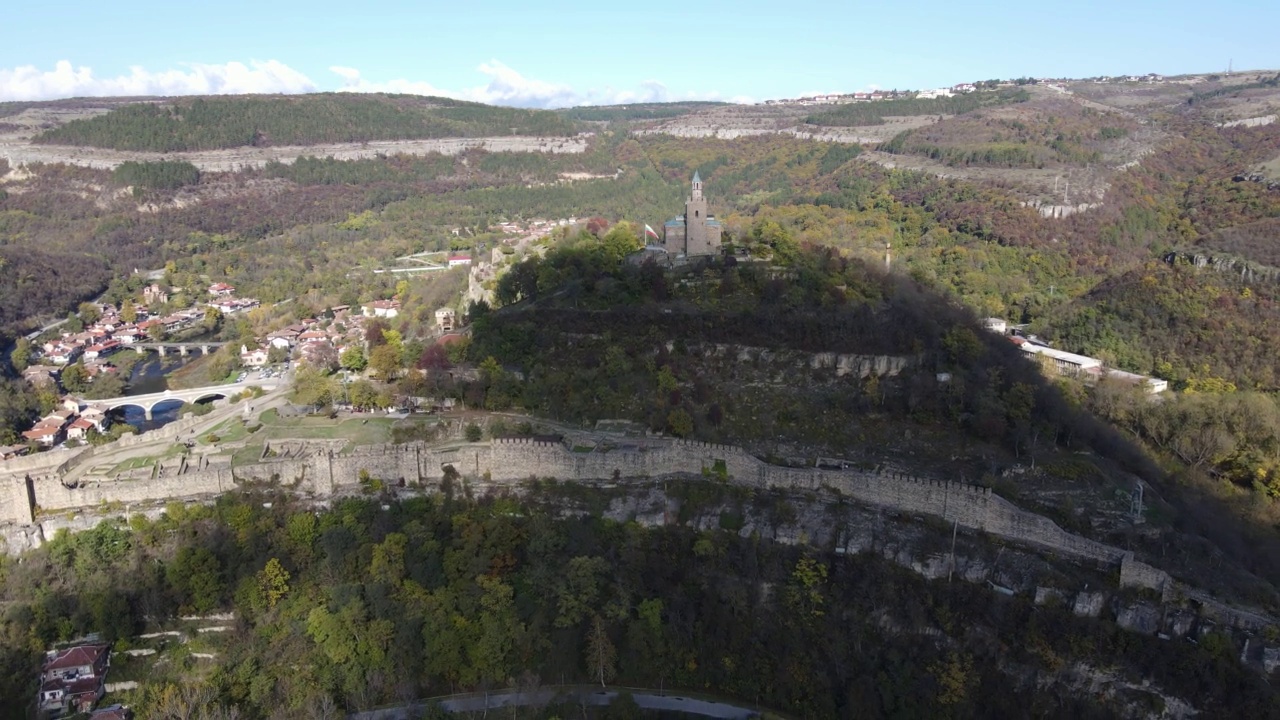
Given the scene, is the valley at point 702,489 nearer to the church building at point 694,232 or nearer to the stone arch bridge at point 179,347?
the church building at point 694,232

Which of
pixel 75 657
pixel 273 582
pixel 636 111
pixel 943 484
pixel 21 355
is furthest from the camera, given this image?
pixel 636 111

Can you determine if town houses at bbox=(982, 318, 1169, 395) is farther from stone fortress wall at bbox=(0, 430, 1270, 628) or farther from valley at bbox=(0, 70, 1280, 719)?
stone fortress wall at bbox=(0, 430, 1270, 628)

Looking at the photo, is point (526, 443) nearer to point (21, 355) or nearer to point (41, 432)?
point (41, 432)

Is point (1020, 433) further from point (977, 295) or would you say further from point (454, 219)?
point (454, 219)

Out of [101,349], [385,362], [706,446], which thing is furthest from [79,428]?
[706,446]

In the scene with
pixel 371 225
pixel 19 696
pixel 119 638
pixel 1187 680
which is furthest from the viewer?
pixel 371 225

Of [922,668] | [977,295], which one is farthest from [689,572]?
[977,295]

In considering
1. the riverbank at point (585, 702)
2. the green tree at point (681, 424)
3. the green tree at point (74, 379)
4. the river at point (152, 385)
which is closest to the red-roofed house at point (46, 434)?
the river at point (152, 385)

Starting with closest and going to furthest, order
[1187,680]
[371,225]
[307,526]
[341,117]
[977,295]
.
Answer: [1187,680] → [307,526] → [977,295] → [371,225] → [341,117]
